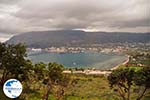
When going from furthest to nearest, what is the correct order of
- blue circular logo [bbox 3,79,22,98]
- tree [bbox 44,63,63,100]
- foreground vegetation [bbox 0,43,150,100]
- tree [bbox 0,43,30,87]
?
tree [bbox 0,43,30,87] < tree [bbox 44,63,63,100] < foreground vegetation [bbox 0,43,150,100] < blue circular logo [bbox 3,79,22,98]

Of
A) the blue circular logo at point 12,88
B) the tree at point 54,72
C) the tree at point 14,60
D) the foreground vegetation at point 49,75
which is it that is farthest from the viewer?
the tree at point 14,60

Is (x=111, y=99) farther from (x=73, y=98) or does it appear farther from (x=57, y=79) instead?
(x=57, y=79)

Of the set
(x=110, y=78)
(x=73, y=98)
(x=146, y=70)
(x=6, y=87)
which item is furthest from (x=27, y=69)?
(x=6, y=87)

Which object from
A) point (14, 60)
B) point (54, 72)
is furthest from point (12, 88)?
point (14, 60)

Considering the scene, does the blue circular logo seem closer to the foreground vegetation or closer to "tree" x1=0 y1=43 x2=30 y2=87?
the foreground vegetation

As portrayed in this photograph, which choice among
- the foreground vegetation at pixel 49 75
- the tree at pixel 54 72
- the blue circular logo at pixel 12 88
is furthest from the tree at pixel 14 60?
the blue circular logo at pixel 12 88

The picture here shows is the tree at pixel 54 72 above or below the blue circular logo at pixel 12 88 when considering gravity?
below

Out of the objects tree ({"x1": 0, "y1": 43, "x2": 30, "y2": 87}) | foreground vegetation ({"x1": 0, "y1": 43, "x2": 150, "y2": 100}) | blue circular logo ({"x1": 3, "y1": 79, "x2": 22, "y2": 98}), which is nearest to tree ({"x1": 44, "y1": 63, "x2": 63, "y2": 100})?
foreground vegetation ({"x1": 0, "y1": 43, "x2": 150, "y2": 100})

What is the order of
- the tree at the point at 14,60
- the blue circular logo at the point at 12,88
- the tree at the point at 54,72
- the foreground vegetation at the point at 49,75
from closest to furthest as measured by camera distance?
the blue circular logo at the point at 12,88
the foreground vegetation at the point at 49,75
the tree at the point at 54,72
the tree at the point at 14,60

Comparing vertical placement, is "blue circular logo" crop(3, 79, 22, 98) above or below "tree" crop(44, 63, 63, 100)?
above

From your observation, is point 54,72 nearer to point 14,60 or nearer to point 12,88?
point 14,60

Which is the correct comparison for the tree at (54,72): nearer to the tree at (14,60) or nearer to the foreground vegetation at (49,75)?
the foreground vegetation at (49,75)

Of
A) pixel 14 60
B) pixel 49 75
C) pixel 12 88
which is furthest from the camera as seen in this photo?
pixel 14 60
